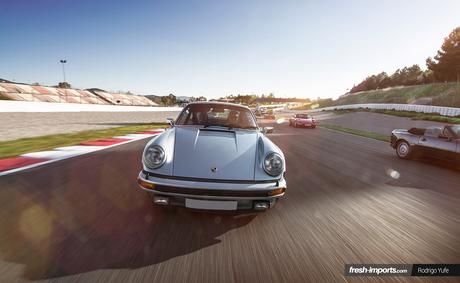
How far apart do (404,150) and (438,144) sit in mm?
1184

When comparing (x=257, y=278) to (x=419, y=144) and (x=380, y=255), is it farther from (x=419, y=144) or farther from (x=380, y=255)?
(x=419, y=144)

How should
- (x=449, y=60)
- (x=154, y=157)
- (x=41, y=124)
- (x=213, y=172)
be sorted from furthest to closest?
(x=449, y=60) → (x=41, y=124) → (x=154, y=157) → (x=213, y=172)

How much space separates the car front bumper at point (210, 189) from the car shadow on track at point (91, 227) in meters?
0.33

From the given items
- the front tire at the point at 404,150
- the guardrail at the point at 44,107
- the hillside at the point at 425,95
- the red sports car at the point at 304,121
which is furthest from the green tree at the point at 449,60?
the guardrail at the point at 44,107

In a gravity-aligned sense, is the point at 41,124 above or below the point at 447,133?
below

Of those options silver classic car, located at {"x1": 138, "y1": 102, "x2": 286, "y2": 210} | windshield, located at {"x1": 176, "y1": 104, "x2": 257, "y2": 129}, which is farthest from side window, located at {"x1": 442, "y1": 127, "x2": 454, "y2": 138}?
silver classic car, located at {"x1": 138, "y1": 102, "x2": 286, "y2": 210}

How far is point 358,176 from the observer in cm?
596

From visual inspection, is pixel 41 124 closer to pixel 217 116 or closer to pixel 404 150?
pixel 217 116

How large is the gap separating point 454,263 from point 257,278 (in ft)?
6.72

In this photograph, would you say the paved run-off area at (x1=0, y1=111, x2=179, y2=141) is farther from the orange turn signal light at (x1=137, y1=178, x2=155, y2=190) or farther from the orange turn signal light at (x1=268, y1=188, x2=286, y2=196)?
the orange turn signal light at (x1=268, y1=188, x2=286, y2=196)

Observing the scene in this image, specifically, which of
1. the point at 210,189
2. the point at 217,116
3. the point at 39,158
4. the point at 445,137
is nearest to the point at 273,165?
the point at 210,189

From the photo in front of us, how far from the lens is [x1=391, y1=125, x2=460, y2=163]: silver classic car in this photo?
7.08m

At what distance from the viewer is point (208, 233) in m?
2.90

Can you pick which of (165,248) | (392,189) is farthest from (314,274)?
(392,189)
